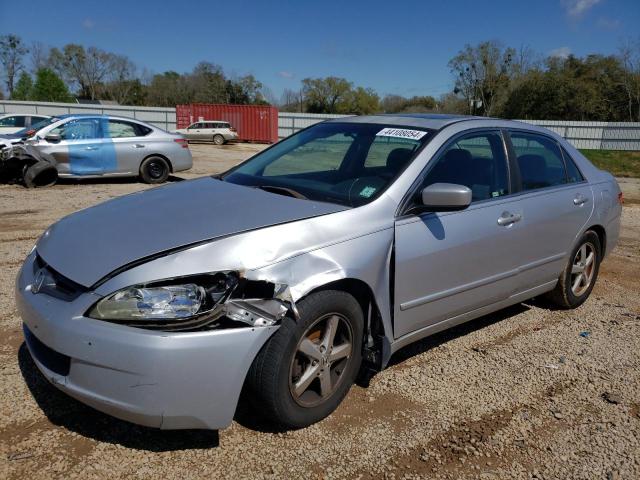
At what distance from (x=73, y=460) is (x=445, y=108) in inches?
2470

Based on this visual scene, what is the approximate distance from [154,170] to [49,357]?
10.2 metres

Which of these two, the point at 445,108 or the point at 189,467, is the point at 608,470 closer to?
the point at 189,467

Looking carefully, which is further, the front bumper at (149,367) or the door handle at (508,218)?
the door handle at (508,218)

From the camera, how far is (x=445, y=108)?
6119 cm

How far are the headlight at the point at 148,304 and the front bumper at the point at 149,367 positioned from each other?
1.9 inches

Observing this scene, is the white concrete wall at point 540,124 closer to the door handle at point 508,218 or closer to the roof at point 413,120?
the roof at point 413,120

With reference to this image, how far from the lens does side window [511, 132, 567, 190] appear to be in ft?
13.5

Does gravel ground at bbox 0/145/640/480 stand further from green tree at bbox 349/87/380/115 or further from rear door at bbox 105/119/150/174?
green tree at bbox 349/87/380/115

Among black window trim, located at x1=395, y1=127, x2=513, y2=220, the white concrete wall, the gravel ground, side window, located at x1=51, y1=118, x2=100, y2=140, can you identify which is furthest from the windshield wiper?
the white concrete wall

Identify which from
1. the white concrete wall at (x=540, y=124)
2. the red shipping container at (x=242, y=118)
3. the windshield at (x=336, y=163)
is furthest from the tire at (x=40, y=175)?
the red shipping container at (x=242, y=118)

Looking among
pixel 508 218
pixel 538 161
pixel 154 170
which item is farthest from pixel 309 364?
pixel 154 170

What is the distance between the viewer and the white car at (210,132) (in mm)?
32750

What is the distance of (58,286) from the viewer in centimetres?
256

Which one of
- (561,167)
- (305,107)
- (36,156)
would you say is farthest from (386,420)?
(305,107)
